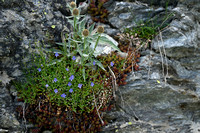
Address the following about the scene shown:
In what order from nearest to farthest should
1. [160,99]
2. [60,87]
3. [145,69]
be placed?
[60,87], [160,99], [145,69]

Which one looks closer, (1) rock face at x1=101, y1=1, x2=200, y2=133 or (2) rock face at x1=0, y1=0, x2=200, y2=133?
(2) rock face at x1=0, y1=0, x2=200, y2=133

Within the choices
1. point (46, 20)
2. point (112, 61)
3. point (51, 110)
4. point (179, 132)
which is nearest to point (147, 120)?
point (179, 132)

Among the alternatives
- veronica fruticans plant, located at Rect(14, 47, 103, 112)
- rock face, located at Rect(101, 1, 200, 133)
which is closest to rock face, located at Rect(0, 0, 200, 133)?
rock face, located at Rect(101, 1, 200, 133)

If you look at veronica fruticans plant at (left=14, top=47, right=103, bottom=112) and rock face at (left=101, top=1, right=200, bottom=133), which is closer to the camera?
veronica fruticans plant at (left=14, top=47, right=103, bottom=112)

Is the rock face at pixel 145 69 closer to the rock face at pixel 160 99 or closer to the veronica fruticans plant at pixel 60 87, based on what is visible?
the rock face at pixel 160 99

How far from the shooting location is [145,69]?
4184 mm

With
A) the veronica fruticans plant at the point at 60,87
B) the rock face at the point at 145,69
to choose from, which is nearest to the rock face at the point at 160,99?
the rock face at the point at 145,69

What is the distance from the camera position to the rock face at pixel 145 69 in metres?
3.56

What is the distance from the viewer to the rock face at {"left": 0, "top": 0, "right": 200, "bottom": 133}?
3561mm

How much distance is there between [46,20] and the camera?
157 inches

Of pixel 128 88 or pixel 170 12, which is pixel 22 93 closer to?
pixel 128 88

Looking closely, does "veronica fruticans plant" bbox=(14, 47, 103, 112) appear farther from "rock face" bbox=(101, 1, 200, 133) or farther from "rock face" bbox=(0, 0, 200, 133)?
"rock face" bbox=(101, 1, 200, 133)

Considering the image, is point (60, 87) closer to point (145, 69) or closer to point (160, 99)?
point (145, 69)

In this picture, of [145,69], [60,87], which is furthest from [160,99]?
[60,87]
